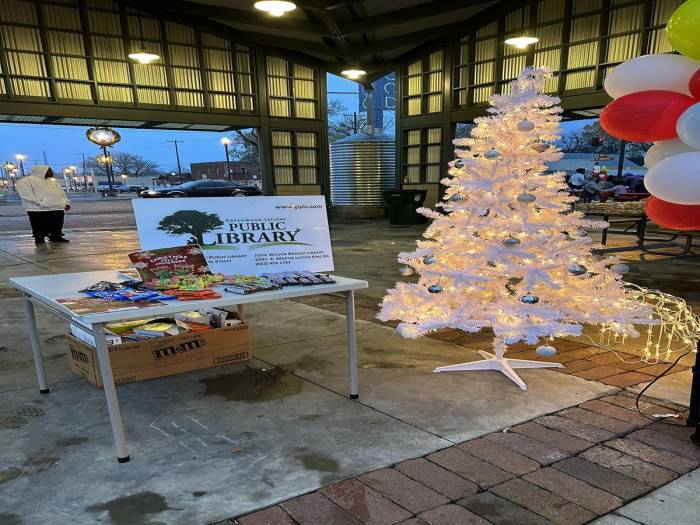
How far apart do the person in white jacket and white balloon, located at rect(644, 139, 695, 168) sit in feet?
32.0

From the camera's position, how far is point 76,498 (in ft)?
6.36

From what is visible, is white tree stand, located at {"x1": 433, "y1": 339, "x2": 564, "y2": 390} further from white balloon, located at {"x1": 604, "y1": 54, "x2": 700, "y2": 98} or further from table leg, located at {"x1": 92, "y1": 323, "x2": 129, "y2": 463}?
table leg, located at {"x1": 92, "y1": 323, "x2": 129, "y2": 463}

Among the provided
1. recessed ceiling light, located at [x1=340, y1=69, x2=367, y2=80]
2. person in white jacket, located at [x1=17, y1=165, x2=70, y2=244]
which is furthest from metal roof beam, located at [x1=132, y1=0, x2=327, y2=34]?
person in white jacket, located at [x1=17, y1=165, x2=70, y2=244]

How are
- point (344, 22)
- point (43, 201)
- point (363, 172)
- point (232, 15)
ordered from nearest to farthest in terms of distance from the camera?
point (43, 201) → point (232, 15) → point (344, 22) → point (363, 172)

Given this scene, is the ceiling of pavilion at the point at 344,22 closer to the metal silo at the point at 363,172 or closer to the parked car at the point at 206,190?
the metal silo at the point at 363,172

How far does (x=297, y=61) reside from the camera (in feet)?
48.5

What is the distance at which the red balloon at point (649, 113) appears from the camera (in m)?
2.81

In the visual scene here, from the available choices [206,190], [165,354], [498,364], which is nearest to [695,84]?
[498,364]

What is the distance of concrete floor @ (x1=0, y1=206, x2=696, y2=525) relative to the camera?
6.41ft

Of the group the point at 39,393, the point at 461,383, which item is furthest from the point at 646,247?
the point at 39,393

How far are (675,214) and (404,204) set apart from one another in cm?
1087

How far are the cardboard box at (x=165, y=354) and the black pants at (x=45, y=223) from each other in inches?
318

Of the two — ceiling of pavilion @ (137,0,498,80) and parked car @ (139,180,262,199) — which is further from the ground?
ceiling of pavilion @ (137,0,498,80)

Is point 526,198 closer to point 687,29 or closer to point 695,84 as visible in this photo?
point 695,84
